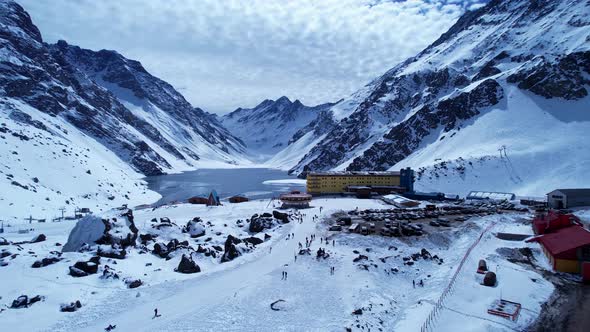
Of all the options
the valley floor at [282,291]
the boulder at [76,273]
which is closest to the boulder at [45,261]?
the valley floor at [282,291]

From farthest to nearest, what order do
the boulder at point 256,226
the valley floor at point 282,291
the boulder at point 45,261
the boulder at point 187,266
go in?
the boulder at point 256,226
the boulder at point 187,266
the boulder at point 45,261
the valley floor at point 282,291

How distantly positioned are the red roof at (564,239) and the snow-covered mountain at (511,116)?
4552cm

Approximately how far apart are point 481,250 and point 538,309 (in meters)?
17.5

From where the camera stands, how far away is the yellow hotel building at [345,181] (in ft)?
345

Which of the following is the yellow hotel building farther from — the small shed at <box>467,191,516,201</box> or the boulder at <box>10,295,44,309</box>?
the boulder at <box>10,295,44,309</box>

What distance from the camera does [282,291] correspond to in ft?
119

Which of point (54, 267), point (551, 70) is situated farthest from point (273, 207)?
point (551, 70)

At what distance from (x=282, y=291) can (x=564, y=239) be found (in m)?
35.2

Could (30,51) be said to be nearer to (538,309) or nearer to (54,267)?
(54,267)

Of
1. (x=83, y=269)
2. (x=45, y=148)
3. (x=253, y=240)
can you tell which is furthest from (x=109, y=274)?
(x=45, y=148)

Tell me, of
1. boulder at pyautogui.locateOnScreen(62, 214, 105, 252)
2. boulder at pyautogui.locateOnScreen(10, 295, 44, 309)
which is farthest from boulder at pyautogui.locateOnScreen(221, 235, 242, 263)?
boulder at pyautogui.locateOnScreen(10, 295, 44, 309)

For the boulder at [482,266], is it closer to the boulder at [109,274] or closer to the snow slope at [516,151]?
the boulder at [109,274]

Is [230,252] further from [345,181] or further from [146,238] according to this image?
[345,181]

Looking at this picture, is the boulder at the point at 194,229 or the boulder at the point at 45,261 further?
the boulder at the point at 194,229
